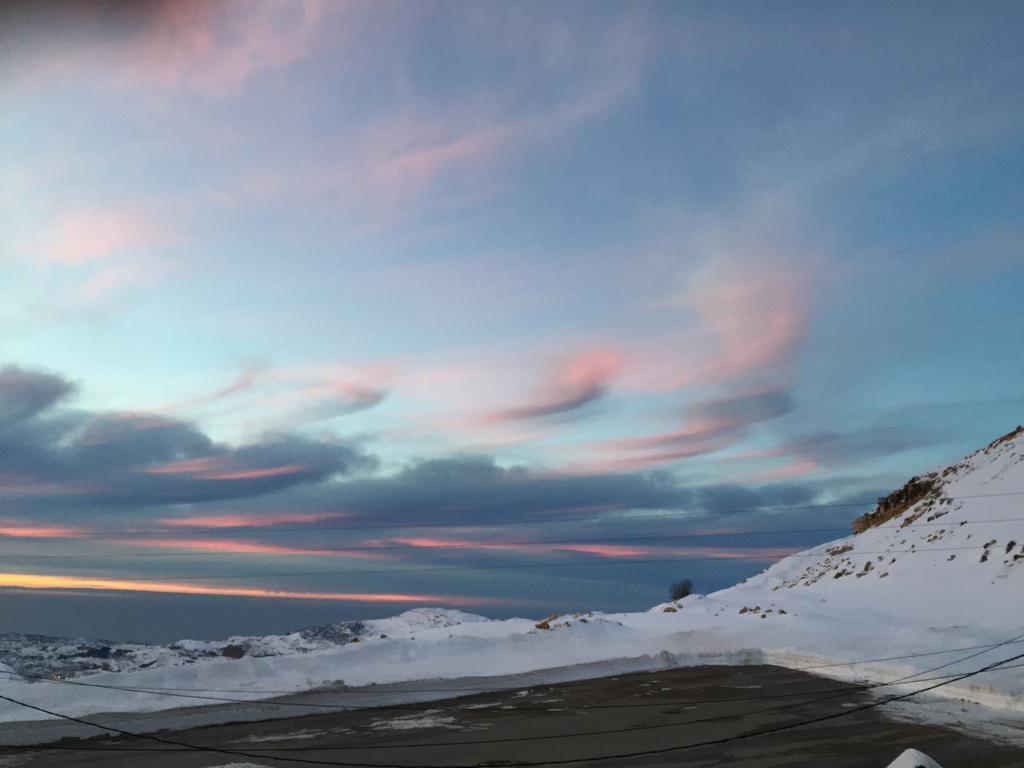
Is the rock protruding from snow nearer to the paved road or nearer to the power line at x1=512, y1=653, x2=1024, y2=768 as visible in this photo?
the paved road

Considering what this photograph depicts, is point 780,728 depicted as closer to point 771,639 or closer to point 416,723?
point 416,723

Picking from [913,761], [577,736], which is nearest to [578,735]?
[577,736]

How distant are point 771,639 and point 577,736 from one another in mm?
18950

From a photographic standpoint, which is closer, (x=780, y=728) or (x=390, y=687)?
(x=780, y=728)

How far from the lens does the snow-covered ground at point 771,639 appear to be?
25297mm

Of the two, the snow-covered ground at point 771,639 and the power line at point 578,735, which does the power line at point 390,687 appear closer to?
the snow-covered ground at point 771,639

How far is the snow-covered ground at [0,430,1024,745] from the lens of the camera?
25.3m

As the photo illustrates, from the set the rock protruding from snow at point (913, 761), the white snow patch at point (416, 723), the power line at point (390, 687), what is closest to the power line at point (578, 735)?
the power line at point (390, 687)

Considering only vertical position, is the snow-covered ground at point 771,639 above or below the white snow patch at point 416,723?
above

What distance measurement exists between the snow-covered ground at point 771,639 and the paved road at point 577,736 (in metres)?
3.04

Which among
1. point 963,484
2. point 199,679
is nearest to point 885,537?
point 963,484

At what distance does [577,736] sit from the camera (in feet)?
65.4

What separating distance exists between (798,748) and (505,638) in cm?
1759

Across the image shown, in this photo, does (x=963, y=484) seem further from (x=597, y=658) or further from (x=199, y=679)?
(x=199, y=679)
